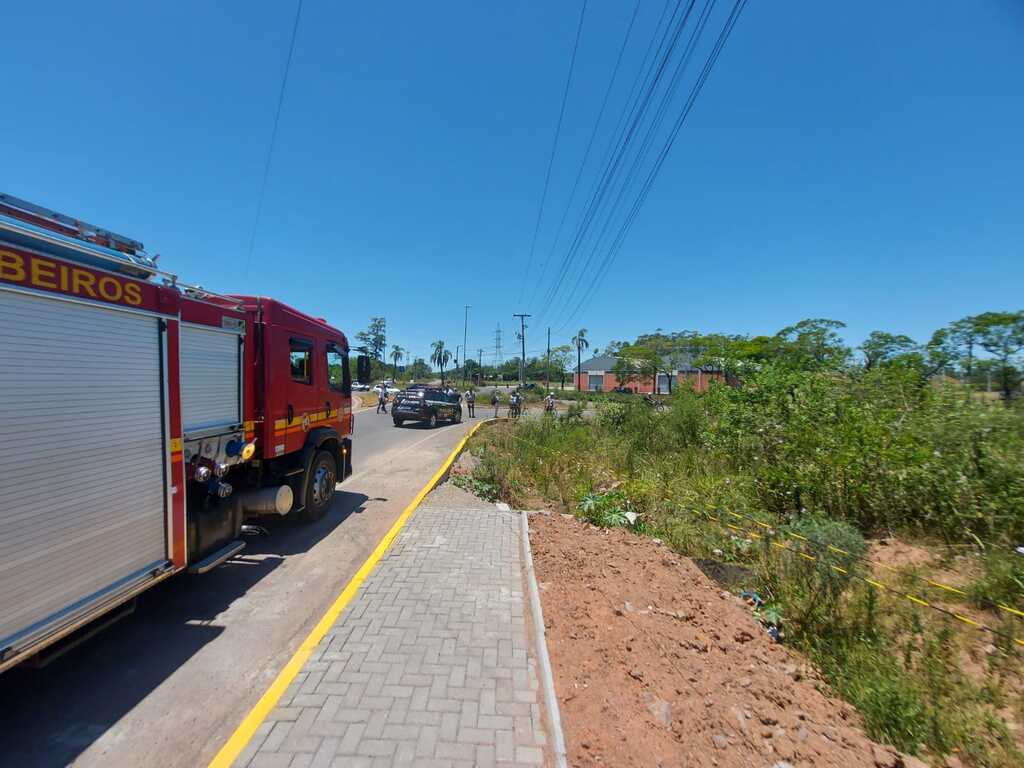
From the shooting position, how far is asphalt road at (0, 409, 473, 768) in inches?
97.5

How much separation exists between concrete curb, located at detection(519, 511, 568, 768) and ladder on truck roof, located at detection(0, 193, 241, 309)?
412 centimetres

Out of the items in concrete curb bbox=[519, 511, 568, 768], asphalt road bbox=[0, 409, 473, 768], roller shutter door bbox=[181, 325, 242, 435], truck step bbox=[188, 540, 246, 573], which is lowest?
asphalt road bbox=[0, 409, 473, 768]

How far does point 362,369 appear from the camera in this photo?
790 cm

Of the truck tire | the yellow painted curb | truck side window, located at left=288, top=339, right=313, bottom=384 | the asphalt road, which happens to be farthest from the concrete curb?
truck side window, located at left=288, top=339, right=313, bottom=384

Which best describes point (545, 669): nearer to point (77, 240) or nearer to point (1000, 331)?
point (77, 240)

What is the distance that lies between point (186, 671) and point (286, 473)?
9.56ft

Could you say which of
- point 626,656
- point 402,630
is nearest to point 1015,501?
point 626,656

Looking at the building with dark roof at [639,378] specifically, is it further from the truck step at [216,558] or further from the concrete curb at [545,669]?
the truck step at [216,558]

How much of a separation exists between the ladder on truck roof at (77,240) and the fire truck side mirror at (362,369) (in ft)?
13.5

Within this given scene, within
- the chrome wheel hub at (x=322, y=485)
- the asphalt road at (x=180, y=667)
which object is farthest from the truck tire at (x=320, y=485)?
the asphalt road at (x=180, y=667)

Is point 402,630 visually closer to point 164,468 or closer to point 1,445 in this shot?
point 164,468

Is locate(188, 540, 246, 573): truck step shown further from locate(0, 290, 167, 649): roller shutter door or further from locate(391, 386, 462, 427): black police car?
locate(391, 386, 462, 427): black police car

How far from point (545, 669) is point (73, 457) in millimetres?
3419

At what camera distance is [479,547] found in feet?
17.3
